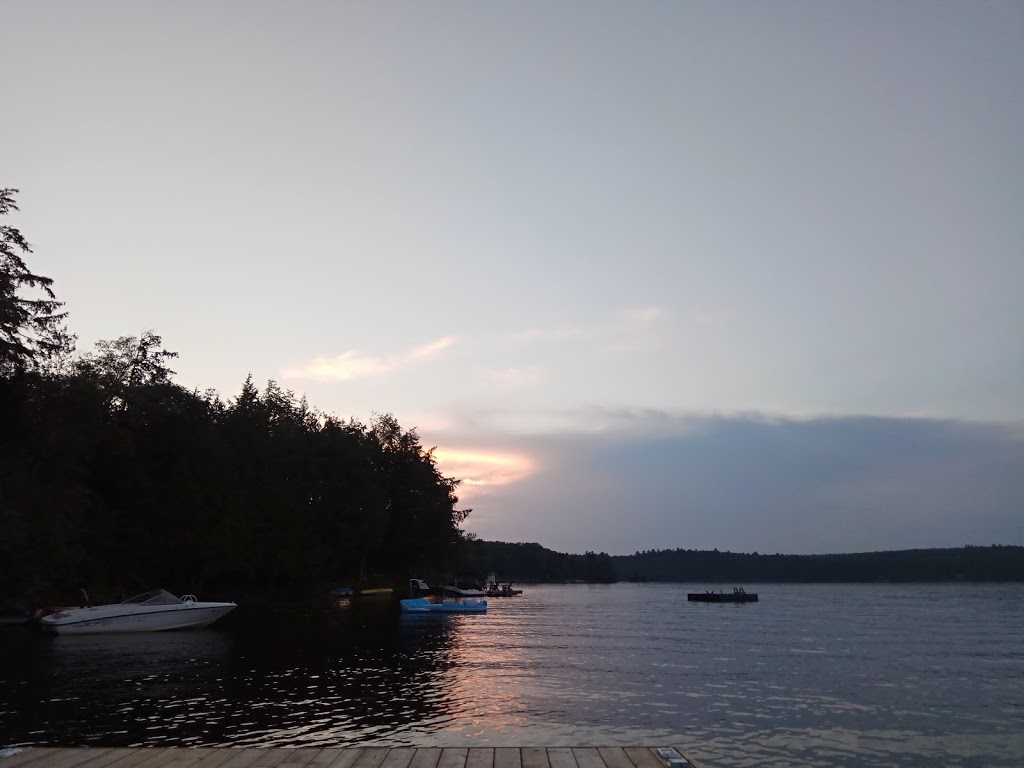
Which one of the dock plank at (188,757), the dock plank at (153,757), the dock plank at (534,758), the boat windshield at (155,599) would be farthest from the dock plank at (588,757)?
the boat windshield at (155,599)

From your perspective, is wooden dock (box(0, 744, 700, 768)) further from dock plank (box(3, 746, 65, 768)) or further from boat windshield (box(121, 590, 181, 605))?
boat windshield (box(121, 590, 181, 605))

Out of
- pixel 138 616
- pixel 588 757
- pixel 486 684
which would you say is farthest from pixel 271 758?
pixel 138 616

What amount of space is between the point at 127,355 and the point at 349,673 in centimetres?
5084

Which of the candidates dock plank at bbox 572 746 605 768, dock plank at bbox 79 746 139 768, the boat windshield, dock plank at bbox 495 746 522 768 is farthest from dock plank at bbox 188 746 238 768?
the boat windshield

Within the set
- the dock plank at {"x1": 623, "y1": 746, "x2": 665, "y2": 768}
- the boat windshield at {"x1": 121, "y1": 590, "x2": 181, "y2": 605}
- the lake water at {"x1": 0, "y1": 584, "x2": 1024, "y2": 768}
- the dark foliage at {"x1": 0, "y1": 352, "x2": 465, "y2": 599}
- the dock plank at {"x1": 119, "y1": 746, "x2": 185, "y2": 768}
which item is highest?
the dark foliage at {"x1": 0, "y1": 352, "x2": 465, "y2": 599}

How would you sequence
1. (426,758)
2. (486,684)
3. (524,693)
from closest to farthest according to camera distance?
(426,758), (524,693), (486,684)

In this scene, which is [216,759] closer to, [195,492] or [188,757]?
[188,757]

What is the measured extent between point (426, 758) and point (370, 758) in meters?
0.84

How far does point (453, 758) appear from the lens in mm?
11297

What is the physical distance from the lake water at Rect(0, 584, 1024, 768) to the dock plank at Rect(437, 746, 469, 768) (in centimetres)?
590

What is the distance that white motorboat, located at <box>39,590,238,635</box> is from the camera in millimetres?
44409

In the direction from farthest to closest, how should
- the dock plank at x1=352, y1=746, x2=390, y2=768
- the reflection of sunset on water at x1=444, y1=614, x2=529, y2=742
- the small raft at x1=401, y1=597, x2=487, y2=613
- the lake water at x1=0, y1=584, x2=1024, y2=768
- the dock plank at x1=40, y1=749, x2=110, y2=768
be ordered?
the small raft at x1=401, y1=597, x2=487, y2=613 → the reflection of sunset on water at x1=444, y1=614, x2=529, y2=742 → the lake water at x1=0, y1=584, x2=1024, y2=768 → the dock plank at x1=352, y1=746, x2=390, y2=768 → the dock plank at x1=40, y1=749, x2=110, y2=768

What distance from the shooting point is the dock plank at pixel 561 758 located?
10820mm

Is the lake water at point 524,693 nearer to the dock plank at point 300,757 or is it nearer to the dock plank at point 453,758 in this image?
the dock plank at point 300,757
